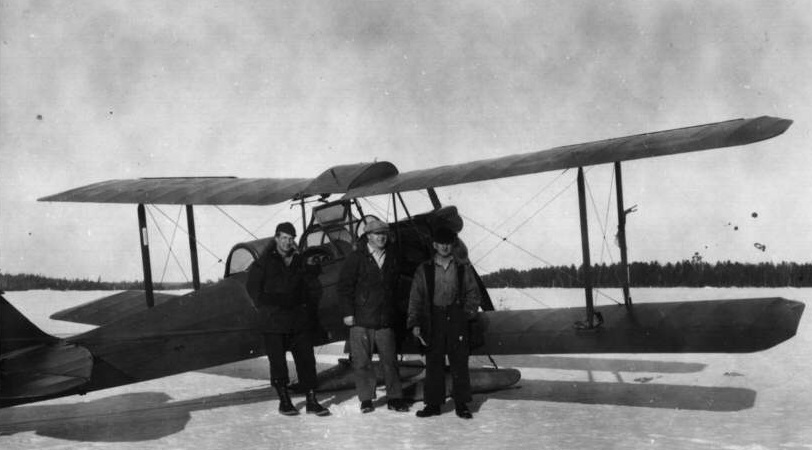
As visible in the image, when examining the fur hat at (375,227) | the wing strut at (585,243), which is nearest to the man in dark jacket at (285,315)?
the fur hat at (375,227)

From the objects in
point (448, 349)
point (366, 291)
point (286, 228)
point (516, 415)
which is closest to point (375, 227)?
point (366, 291)

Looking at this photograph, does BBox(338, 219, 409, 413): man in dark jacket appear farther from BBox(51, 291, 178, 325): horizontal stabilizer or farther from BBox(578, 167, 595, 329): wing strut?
BBox(51, 291, 178, 325): horizontal stabilizer

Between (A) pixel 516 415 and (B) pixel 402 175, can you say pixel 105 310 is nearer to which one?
(B) pixel 402 175

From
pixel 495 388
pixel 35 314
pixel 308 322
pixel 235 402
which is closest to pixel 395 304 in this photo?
pixel 308 322

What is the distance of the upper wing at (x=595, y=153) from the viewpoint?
6738 mm

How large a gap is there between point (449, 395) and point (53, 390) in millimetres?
3884

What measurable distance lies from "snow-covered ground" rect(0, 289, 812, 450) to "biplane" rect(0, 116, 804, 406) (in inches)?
21.0

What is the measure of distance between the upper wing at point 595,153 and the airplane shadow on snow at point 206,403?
2.36 meters

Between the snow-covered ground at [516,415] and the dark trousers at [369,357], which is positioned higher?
the dark trousers at [369,357]

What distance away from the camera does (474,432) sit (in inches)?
259

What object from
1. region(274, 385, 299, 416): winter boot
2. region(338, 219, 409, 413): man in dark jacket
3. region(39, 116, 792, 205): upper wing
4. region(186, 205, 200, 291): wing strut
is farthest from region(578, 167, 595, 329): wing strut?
region(186, 205, 200, 291): wing strut

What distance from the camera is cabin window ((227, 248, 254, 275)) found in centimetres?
884

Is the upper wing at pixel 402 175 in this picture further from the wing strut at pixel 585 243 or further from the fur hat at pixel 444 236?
the fur hat at pixel 444 236

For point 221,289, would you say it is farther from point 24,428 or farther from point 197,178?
point 197,178
